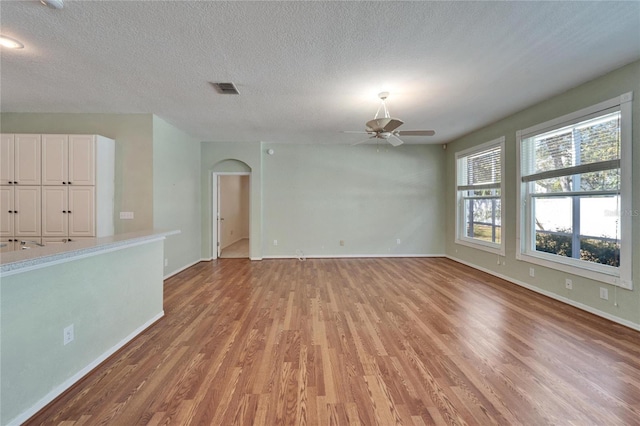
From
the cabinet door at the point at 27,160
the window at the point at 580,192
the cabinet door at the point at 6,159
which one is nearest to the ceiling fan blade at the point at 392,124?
the window at the point at 580,192

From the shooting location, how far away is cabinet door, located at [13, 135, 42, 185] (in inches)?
135

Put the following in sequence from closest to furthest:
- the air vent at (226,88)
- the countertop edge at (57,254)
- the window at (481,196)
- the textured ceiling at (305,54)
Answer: the countertop edge at (57,254) → the textured ceiling at (305,54) → the air vent at (226,88) → the window at (481,196)

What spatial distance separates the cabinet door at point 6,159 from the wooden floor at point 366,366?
9.21ft

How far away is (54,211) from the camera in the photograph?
348 cm

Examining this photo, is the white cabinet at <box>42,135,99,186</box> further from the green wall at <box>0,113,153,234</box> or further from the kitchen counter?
the kitchen counter

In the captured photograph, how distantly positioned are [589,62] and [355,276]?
393 cm

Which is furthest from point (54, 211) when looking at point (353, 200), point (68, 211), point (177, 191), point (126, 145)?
point (353, 200)

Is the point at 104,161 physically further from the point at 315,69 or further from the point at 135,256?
the point at 315,69

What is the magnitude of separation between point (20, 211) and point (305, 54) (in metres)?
4.43

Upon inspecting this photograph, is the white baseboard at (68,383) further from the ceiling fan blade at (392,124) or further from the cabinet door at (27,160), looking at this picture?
the ceiling fan blade at (392,124)

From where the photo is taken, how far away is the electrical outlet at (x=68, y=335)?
169cm

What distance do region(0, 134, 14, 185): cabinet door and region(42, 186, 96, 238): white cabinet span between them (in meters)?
0.48

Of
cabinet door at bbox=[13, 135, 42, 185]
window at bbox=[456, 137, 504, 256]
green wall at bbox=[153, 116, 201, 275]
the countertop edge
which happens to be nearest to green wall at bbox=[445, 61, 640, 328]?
window at bbox=[456, 137, 504, 256]

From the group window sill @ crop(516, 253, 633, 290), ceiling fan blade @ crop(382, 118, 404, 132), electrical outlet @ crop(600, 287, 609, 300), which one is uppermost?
ceiling fan blade @ crop(382, 118, 404, 132)
